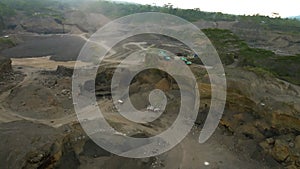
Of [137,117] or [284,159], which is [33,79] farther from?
[284,159]

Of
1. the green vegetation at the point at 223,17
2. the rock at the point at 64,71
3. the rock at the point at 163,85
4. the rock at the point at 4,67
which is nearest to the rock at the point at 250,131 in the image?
the rock at the point at 163,85

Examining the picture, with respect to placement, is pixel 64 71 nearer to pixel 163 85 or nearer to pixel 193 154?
pixel 163 85

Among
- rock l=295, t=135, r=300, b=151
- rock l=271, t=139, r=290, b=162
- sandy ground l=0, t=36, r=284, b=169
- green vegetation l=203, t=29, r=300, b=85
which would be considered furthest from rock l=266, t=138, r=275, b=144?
green vegetation l=203, t=29, r=300, b=85

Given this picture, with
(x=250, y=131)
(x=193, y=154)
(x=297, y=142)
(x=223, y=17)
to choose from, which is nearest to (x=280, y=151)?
(x=297, y=142)

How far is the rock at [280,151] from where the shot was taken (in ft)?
47.3

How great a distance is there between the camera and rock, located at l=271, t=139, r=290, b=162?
14422 millimetres

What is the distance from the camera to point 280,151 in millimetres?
14570

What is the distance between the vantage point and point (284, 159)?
14.4 metres

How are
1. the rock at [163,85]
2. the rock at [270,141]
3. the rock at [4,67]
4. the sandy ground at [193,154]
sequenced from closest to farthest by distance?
the sandy ground at [193,154] < the rock at [270,141] < the rock at [163,85] < the rock at [4,67]

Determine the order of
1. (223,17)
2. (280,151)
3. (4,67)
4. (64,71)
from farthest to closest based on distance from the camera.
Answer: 1. (223,17)
2. (64,71)
3. (4,67)
4. (280,151)

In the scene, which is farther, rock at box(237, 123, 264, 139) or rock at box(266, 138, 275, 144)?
rock at box(237, 123, 264, 139)

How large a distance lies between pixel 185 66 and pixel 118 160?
11821mm

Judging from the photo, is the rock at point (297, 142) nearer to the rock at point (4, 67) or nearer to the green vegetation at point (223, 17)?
the rock at point (4, 67)

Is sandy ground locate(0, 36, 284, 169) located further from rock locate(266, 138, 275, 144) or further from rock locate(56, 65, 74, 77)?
rock locate(56, 65, 74, 77)
